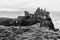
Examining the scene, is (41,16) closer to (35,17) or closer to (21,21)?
(35,17)

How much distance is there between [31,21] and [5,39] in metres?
28.5

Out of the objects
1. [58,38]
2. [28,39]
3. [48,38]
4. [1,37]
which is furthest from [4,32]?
[58,38]

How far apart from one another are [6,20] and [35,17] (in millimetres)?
16472

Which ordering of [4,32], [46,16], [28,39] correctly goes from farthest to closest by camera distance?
1. [46,16]
2. [4,32]
3. [28,39]

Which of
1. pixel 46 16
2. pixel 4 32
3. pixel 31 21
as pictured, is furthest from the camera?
pixel 46 16

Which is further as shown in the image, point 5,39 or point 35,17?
point 35,17

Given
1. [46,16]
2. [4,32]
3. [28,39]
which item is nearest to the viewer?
[28,39]

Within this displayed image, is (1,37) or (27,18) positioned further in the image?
(27,18)

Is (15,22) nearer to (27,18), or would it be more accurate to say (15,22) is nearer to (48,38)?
(27,18)

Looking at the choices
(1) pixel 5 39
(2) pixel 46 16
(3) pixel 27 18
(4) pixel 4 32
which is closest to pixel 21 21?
(3) pixel 27 18

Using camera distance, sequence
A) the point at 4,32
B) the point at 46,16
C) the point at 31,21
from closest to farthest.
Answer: the point at 4,32 < the point at 31,21 < the point at 46,16

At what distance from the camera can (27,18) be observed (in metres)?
64.6

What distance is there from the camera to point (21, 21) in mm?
64750

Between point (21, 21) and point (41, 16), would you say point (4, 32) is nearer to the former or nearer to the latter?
point (21, 21)
